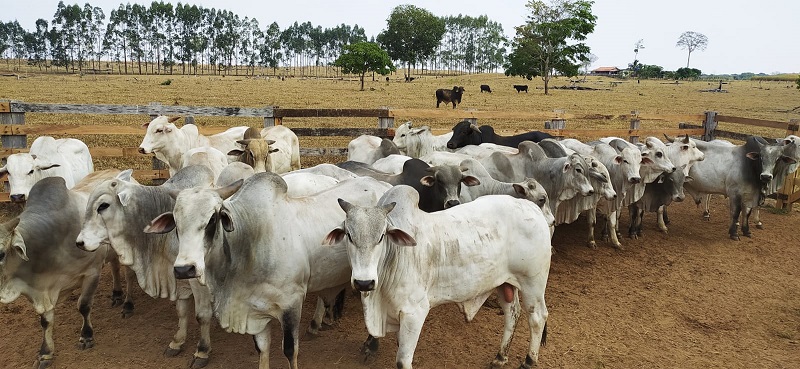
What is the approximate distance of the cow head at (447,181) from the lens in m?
5.76

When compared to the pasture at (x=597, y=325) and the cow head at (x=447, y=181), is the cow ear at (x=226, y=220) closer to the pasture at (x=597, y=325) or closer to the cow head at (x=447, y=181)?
the pasture at (x=597, y=325)

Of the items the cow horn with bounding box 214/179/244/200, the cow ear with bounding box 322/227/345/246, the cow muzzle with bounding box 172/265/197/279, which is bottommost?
the cow muzzle with bounding box 172/265/197/279

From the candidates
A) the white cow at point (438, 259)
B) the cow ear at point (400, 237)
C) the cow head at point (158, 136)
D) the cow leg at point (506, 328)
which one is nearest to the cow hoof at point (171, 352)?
the white cow at point (438, 259)

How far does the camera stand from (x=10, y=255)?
453 centimetres

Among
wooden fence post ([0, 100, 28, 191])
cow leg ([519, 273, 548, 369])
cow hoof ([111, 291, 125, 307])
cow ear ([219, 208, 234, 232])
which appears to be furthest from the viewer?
wooden fence post ([0, 100, 28, 191])

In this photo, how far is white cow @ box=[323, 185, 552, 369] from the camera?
379 cm

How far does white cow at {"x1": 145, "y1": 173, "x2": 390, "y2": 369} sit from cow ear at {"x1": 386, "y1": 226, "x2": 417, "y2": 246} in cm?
77

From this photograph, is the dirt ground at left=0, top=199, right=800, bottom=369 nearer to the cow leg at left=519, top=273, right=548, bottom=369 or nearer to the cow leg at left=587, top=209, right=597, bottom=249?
the cow leg at left=519, top=273, right=548, bottom=369

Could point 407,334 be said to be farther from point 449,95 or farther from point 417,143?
point 449,95

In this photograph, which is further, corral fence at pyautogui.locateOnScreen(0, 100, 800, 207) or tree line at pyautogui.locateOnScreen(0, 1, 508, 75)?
tree line at pyautogui.locateOnScreen(0, 1, 508, 75)

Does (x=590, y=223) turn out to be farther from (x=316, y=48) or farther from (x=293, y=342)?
(x=316, y=48)

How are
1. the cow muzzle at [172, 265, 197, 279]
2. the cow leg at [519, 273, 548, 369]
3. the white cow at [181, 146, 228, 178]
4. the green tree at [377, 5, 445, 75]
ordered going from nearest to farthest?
1. the cow muzzle at [172, 265, 197, 279]
2. the cow leg at [519, 273, 548, 369]
3. the white cow at [181, 146, 228, 178]
4. the green tree at [377, 5, 445, 75]

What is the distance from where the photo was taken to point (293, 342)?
4285 mm

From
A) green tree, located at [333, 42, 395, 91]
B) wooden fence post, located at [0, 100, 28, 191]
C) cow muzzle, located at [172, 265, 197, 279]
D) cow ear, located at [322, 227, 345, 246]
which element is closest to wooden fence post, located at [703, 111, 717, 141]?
cow ear, located at [322, 227, 345, 246]
